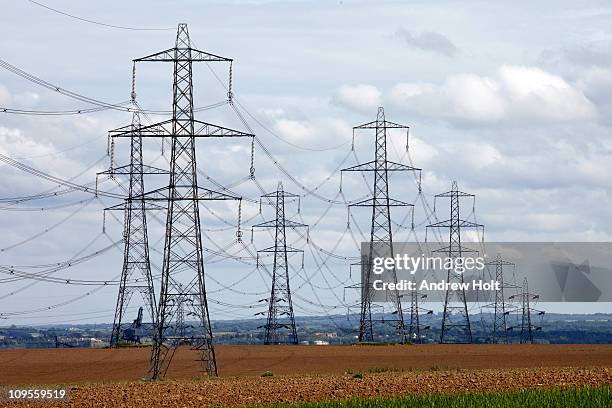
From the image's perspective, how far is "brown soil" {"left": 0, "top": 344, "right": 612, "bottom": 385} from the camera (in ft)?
254

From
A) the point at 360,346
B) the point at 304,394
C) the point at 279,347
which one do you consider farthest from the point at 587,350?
the point at 304,394

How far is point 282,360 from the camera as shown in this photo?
93.9 meters

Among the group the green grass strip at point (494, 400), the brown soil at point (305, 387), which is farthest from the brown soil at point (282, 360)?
the green grass strip at point (494, 400)

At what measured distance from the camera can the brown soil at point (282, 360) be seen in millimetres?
77375

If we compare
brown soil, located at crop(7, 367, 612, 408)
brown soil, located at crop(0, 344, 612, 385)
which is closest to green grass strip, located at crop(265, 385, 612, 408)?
brown soil, located at crop(7, 367, 612, 408)

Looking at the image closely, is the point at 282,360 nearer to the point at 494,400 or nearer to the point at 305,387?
the point at 305,387

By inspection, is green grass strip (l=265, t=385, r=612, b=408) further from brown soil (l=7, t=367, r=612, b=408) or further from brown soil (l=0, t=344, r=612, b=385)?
brown soil (l=0, t=344, r=612, b=385)

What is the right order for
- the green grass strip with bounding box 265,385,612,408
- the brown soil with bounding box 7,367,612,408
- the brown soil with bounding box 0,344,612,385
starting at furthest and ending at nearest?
the brown soil with bounding box 0,344,612,385, the brown soil with bounding box 7,367,612,408, the green grass strip with bounding box 265,385,612,408

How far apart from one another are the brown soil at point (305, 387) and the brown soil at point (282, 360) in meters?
11.1

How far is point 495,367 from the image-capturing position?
7888 centimetres

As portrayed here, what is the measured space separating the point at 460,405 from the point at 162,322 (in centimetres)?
2188

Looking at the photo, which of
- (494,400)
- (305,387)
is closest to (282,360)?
(305,387)

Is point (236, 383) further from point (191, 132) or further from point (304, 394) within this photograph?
point (191, 132)

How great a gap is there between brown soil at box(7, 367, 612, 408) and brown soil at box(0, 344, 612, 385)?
11.1 metres
